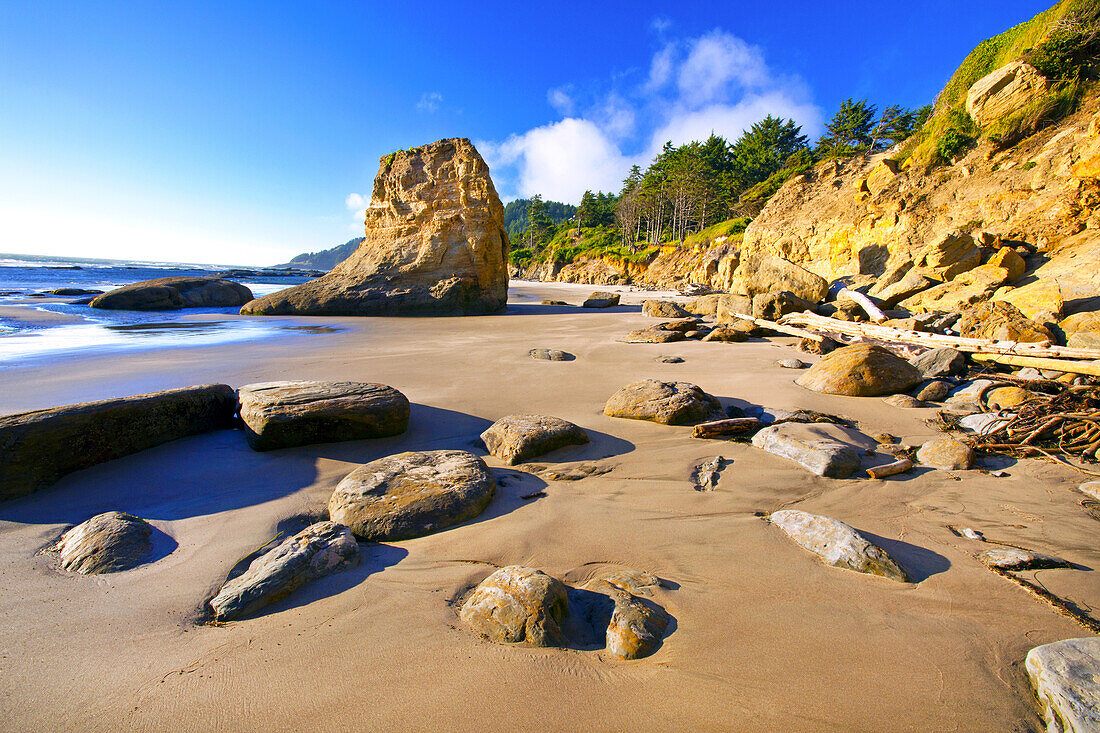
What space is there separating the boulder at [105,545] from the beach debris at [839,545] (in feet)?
11.9

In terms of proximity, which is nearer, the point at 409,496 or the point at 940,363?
the point at 409,496

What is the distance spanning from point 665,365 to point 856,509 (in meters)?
4.28

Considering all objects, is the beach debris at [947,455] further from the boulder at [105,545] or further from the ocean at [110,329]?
the ocean at [110,329]

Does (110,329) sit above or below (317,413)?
below

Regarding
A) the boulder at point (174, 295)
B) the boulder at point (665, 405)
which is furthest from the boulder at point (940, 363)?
the boulder at point (174, 295)

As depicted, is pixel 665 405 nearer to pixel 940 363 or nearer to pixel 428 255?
pixel 940 363

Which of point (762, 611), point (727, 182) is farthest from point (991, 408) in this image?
point (727, 182)

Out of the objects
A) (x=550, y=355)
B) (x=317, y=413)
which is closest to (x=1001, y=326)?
(x=550, y=355)

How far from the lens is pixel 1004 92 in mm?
15641

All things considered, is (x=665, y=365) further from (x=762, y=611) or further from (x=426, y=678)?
(x=426, y=678)

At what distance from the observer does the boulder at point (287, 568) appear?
78.2 inches

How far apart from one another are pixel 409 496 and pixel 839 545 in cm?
248

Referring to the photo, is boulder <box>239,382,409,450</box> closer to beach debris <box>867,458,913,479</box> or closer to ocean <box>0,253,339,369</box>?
beach debris <box>867,458,913,479</box>

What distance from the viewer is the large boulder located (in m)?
16.0
